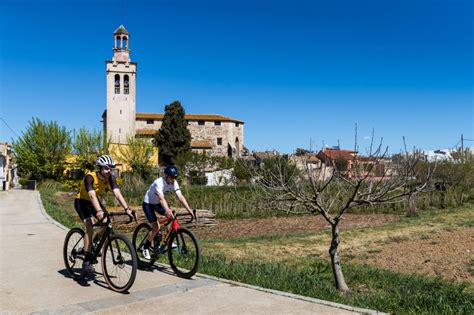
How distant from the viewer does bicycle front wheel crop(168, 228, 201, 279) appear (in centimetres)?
646

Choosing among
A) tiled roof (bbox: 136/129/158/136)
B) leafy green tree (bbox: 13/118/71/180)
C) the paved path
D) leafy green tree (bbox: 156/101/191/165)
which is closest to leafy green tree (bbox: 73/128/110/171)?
leafy green tree (bbox: 13/118/71/180)

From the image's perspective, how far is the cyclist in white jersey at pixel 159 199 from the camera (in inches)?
262

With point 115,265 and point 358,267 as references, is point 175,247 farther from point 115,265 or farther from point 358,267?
point 358,267

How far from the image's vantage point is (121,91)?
6016cm

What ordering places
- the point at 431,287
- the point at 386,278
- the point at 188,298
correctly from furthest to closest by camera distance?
the point at 386,278 < the point at 431,287 < the point at 188,298

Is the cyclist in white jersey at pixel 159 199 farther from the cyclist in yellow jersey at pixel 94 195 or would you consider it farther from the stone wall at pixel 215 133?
the stone wall at pixel 215 133

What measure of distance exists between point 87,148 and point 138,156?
522cm

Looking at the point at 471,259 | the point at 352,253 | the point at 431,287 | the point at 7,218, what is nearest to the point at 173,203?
the point at 7,218

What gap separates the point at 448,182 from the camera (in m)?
28.0

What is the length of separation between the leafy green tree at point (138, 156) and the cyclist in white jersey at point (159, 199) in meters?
37.8

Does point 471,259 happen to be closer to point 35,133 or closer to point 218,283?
point 218,283

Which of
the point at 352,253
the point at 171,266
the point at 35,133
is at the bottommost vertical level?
the point at 352,253

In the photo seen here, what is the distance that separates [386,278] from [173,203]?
1578 cm

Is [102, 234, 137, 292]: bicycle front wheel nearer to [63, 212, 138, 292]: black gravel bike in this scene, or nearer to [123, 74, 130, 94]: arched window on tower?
[63, 212, 138, 292]: black gravel bike
